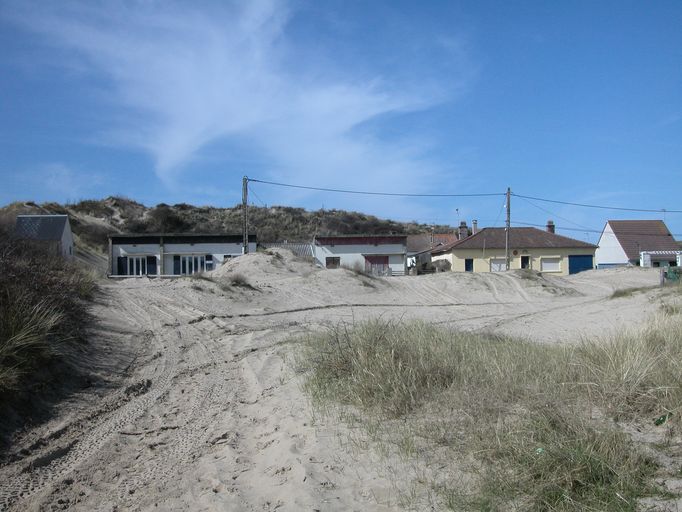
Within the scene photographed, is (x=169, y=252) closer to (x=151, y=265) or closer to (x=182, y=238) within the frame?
(x=182, y=238)

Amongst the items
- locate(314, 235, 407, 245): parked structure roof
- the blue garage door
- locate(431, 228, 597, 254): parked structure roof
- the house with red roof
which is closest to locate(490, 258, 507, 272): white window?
the house with red roof

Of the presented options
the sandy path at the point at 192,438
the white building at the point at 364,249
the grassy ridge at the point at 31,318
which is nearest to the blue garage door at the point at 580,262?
the white building at the point at 364,249

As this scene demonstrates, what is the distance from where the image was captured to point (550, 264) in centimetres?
5247

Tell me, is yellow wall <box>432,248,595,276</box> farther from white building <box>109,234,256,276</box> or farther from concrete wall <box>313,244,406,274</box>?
white building <box>109,234,256,276</box>

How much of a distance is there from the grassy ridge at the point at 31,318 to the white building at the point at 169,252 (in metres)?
34.7

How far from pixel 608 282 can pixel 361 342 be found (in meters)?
34.0

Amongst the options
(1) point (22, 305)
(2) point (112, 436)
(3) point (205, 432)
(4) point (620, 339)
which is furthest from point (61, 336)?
(4) point (620, 339)

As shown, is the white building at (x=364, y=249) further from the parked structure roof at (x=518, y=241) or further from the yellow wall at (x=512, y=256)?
the parked structure roof at (x=518, y=241)

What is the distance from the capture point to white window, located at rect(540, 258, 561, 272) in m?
52.2

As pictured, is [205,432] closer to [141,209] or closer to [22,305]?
[22,305]

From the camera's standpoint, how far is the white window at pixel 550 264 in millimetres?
52188

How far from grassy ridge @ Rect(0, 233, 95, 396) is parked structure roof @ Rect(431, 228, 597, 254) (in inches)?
1759

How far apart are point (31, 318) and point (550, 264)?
50984 mm

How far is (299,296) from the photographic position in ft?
66.3
